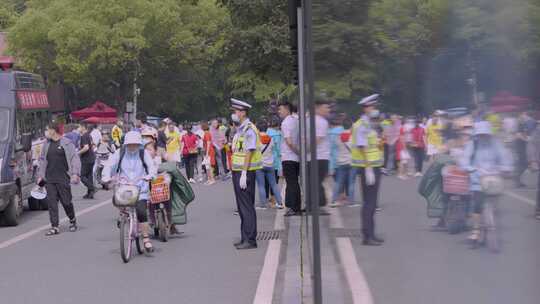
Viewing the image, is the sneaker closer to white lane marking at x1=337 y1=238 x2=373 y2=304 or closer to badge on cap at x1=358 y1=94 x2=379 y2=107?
white lane marking at x1=337 y1=238 x2=373 y2=304

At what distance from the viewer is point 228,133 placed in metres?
26.1

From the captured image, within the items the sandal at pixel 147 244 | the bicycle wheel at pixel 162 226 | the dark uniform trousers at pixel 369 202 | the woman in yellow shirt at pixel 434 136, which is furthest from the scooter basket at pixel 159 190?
the woman in yellow shirt at pixel 434 136

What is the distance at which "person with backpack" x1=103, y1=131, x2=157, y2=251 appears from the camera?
399 inches

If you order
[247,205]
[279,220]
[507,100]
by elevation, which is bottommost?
[279,220]

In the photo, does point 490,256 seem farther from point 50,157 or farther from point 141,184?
point 50,157

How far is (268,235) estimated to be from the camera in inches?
462

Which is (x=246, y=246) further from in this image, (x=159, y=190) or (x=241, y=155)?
(x=159, y=190)

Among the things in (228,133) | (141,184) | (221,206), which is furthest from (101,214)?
(228,133)

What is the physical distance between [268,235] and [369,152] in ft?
27.9

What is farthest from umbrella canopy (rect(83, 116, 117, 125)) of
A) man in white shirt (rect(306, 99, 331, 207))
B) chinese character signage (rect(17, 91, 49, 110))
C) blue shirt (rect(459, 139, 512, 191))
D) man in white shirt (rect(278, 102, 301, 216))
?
blue shirt (rect(459, 139, 512, 191))

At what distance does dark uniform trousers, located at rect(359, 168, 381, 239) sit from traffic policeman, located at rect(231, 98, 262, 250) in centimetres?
691

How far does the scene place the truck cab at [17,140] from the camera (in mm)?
13438

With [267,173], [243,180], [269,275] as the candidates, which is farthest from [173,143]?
[269,275]

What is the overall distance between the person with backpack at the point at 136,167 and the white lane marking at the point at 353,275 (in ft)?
21.8
